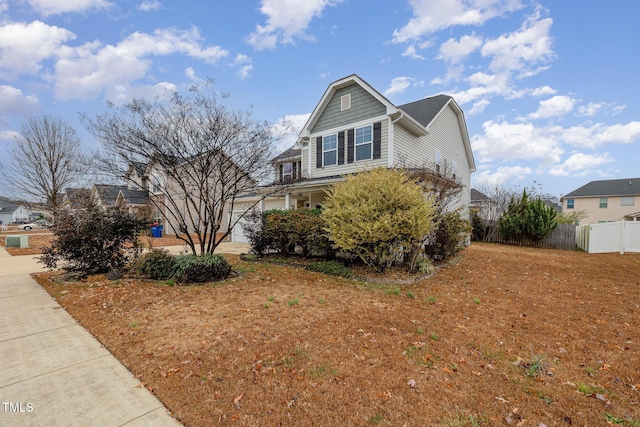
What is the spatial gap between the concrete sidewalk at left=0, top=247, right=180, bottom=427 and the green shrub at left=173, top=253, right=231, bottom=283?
241cm

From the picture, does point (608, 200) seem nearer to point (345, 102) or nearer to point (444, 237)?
point (444, 237)

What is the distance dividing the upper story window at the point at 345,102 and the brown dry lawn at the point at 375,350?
9259 millimetres

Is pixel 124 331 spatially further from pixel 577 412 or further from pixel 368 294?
pixel 577 412

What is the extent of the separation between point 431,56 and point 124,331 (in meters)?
14.9

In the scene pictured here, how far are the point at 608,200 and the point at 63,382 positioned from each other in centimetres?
4665

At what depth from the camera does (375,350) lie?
3.72m

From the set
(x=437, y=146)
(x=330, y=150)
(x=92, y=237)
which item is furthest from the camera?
(x=437, y=146)

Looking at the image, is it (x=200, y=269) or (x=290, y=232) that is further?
(x=290, y=232)

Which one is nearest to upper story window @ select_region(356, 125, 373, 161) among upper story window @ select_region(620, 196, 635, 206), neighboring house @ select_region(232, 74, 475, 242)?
neighboring house @ select_region(232, 74, 475, 242)

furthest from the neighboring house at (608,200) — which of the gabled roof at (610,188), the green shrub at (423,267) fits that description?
the green shrub at (423,267)

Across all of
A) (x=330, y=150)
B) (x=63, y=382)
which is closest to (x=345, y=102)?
(x=330, y=150)

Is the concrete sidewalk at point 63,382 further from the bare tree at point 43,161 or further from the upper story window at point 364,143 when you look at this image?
the bare tree at point 43,161

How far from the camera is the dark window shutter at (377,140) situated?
474 inches

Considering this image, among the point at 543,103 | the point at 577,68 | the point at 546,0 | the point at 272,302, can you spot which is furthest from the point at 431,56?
the point at 272,302
